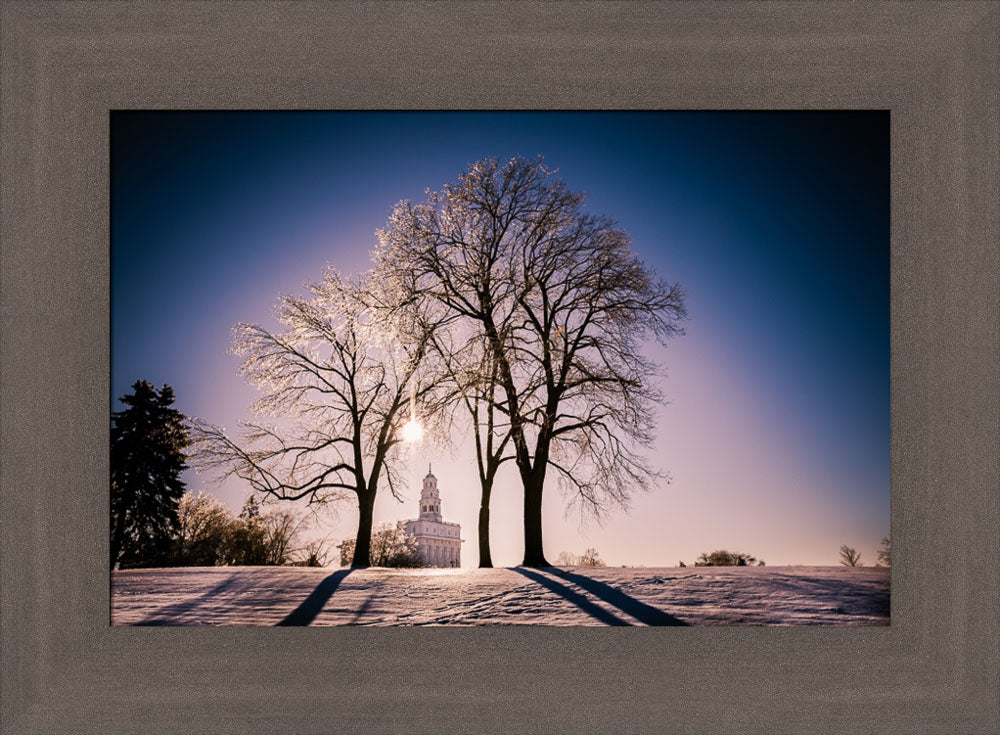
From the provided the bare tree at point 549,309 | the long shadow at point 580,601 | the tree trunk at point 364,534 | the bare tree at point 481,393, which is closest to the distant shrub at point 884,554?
the bare tree at point 549,309

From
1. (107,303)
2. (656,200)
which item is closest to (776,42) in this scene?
(656,200)

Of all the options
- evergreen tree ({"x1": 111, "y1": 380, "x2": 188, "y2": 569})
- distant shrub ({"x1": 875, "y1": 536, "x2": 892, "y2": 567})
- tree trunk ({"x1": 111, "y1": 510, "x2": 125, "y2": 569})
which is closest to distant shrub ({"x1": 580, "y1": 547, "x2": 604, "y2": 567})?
distant shrub ({"x1": 875, "y1": 536, "x2": 892, "y2": 567})

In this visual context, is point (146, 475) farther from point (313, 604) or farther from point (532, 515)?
point (532, 515)

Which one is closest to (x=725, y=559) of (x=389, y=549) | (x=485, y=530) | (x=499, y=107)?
(x=485, y=530)

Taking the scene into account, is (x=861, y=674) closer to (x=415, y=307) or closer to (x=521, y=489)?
(x=521, y=489)

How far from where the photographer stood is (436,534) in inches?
167

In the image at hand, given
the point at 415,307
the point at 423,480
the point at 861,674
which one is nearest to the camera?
the point at 861,674

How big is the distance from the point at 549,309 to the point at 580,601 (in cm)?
168

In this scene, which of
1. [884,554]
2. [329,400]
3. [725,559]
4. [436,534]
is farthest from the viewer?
[329,400]

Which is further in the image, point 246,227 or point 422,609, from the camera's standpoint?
point 246,227

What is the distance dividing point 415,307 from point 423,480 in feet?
3.37

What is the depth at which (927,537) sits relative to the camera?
3916 mm

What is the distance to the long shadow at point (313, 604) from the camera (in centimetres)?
399

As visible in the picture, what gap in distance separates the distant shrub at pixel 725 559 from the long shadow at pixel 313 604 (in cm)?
197
